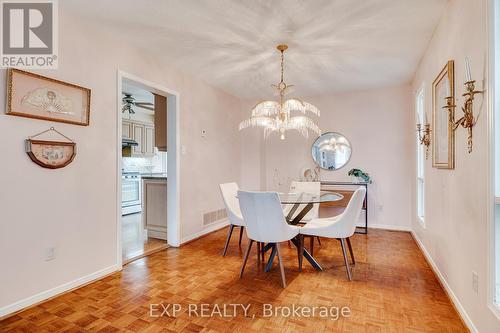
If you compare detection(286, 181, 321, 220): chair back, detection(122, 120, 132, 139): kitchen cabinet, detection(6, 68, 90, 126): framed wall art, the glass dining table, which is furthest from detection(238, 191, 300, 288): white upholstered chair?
detection(122, 120, 132, 139): kitchen cabinet

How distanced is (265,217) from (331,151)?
2919mm

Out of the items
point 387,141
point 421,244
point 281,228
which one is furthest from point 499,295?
point 387,141

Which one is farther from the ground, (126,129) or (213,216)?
(126,129)

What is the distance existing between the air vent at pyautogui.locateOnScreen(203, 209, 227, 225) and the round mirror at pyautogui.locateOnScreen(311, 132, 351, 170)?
1.94m

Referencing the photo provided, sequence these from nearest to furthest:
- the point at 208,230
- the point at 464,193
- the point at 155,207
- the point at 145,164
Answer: the point at 464,193 < the point at 155,207 < the point at 208,230 < the point at 145,164

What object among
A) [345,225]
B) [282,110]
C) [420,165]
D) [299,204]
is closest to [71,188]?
[282,110]

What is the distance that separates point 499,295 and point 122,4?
3.19 metres

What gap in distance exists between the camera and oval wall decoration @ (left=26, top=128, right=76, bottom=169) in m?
2.10

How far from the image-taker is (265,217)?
2396mm

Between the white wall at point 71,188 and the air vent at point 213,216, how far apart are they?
1.68m

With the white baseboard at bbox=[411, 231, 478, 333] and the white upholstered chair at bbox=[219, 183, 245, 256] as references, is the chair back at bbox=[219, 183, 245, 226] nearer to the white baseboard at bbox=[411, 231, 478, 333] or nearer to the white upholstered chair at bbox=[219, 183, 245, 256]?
the white upholstered chair at bbox=[219, 183, 245, 256]

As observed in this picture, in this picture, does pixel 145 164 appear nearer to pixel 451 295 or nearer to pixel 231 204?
pixel 231 204

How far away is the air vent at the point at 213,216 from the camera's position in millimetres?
4307

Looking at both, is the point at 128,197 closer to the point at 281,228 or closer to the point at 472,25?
the point at 281,228
